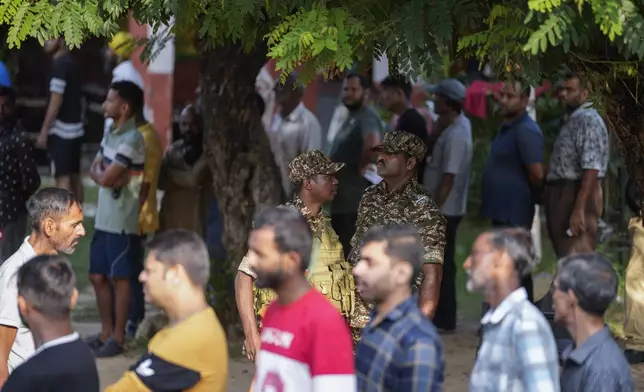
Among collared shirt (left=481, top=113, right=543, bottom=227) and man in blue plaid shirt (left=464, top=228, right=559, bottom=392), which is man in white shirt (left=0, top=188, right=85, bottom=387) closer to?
man in blue plaid shirt (left=464, top=228, right=559, bottom=392)

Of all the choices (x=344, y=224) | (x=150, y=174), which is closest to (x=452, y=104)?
(x=344, y=224)

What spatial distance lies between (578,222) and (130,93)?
10.6 ft

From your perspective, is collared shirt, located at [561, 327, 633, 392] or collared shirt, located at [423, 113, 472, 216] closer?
collared shirt, located at [561, 327, 633, 392]

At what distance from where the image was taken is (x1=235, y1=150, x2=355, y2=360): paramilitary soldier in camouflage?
245 inches

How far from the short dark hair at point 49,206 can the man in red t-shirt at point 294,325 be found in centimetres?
115

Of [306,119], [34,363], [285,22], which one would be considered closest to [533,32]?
[285,22]

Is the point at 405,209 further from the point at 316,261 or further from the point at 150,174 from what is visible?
the point at 150,174

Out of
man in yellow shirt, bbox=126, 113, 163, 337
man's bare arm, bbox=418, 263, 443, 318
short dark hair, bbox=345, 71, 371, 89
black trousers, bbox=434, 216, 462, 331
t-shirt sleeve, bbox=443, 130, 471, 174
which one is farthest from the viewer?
short dark hair, bbox=345, 71, 371, 89

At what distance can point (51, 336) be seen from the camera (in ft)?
15.0

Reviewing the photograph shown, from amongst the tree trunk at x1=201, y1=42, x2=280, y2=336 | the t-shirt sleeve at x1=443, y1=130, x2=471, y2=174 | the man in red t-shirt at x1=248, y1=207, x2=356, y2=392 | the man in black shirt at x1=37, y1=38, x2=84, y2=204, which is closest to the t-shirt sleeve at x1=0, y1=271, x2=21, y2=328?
the man in red t-shirt at x1=248, y1=207, x2=356, y2=392

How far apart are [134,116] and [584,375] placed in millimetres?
5198

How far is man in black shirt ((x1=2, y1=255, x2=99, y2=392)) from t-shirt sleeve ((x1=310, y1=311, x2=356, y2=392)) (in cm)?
77

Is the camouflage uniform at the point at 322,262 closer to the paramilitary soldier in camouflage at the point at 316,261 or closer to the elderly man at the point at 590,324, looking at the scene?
the paramilitary soldier in camouflage at the point at 316,261

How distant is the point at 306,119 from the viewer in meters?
11.5
